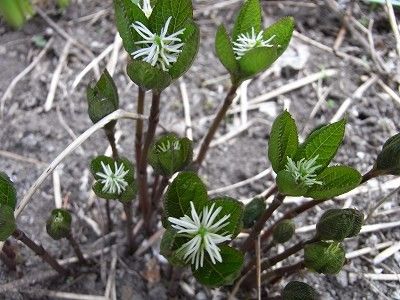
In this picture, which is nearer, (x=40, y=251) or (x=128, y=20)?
(x=128, y=20)

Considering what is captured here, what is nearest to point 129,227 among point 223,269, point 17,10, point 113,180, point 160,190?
point 160,190

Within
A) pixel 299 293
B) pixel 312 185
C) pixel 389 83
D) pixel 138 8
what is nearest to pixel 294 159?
pixel 312 185

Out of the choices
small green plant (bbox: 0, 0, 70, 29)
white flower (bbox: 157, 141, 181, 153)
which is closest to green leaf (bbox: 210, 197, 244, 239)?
white flower (bbox: 157, 141, 181, 153)

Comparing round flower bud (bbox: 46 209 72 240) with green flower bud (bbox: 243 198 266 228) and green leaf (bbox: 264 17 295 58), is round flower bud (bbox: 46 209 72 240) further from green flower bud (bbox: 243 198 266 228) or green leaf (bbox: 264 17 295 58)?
green leaf (bbox: 264 17 295 58)

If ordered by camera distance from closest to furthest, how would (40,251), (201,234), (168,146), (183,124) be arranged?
(201,234)
(168,146)
(40,251)
(183,124)

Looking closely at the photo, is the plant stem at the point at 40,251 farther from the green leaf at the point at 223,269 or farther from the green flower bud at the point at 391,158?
the green flower bud at the point at 391,158

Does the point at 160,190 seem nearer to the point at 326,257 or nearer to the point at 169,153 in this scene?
the point at 169,153

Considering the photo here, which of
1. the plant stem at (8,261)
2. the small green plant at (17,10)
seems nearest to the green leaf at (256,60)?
the plant stem at (8,261)
